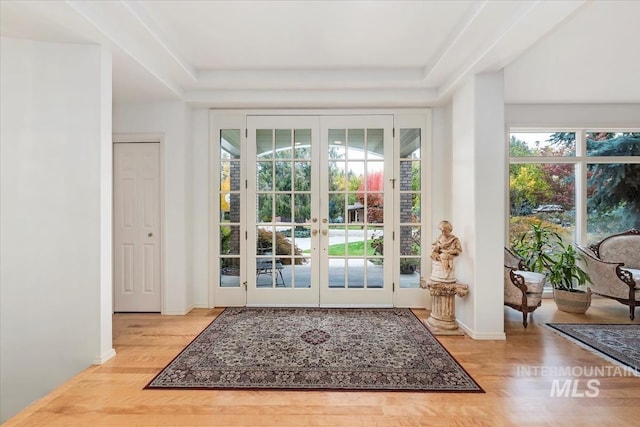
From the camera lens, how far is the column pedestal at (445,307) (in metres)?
3.19

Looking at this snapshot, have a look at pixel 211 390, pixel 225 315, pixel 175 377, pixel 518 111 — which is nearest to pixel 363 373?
pixel 211 390

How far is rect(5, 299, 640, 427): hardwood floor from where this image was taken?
1888mm

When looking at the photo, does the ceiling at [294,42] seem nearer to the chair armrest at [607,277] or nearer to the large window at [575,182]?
the large window at [575,182]

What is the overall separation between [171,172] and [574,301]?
16.8 ft

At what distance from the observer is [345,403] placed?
206cm

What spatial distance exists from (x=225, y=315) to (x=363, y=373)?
1.93 metres

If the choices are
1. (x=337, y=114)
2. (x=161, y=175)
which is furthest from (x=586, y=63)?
(x=161, y=175)

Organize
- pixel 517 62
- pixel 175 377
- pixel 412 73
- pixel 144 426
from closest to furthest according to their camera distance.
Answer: pixel 144 426 → pixel 175 377 → pixel 517 62 → pixel 412 73

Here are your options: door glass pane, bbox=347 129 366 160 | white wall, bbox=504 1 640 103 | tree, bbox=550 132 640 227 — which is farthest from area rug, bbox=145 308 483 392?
tree, bbox=550 132 640 227

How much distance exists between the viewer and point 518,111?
14.3 ft

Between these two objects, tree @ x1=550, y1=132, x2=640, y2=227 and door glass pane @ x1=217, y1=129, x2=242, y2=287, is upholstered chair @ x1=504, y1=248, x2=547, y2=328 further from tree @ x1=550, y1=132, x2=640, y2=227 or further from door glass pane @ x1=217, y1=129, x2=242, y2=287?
door glass pane @ x1=217, y1=129, x2=242, y2=287

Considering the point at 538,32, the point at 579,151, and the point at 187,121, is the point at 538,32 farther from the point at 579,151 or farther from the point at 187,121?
the point at 187,121

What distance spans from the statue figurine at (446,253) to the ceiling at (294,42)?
5.26ft

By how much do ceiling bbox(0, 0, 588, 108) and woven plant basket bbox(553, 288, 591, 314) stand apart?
286 cm
